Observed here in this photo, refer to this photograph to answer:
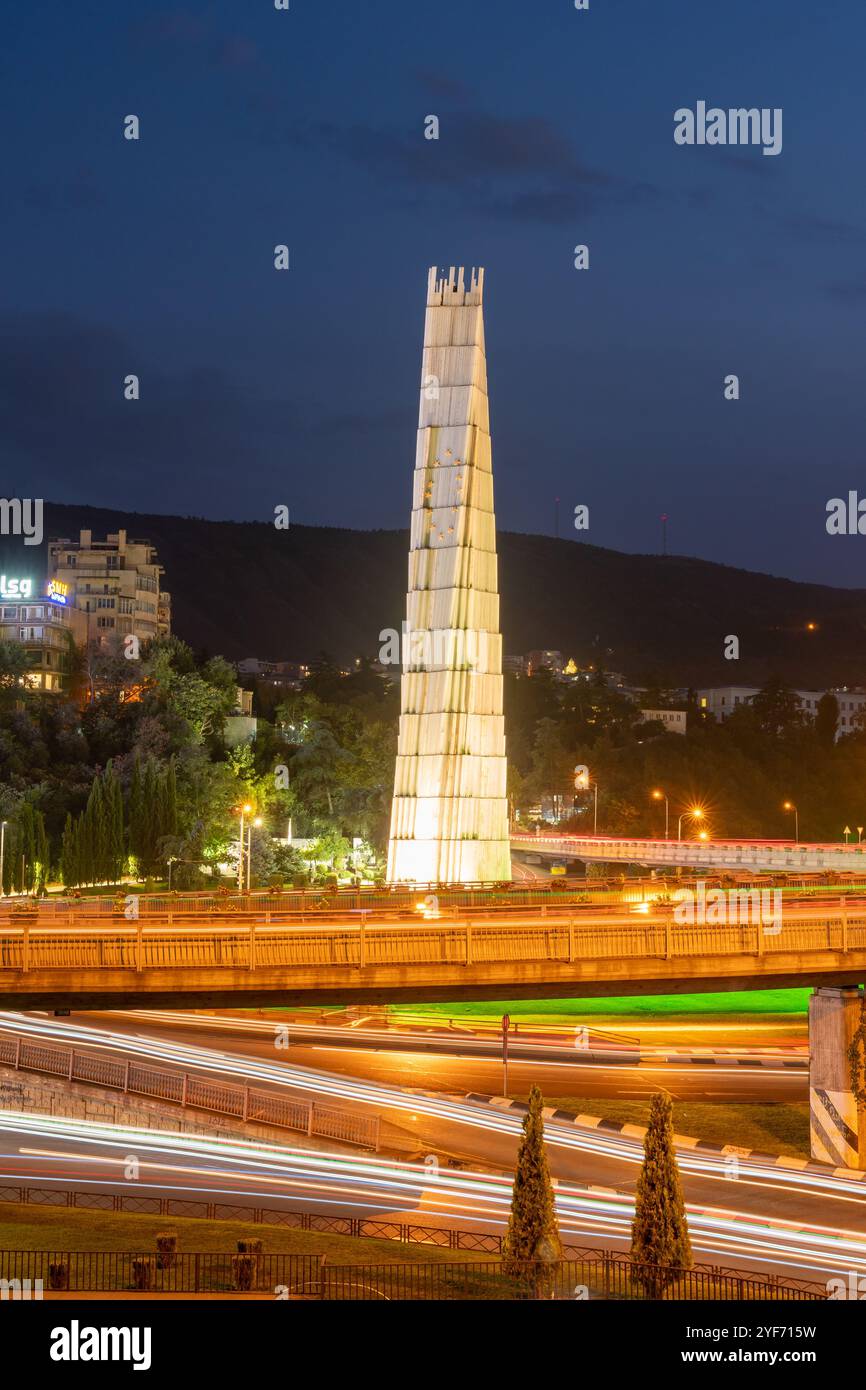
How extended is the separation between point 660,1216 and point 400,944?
27.4 ft

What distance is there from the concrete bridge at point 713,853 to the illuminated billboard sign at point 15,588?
4036 centimetres

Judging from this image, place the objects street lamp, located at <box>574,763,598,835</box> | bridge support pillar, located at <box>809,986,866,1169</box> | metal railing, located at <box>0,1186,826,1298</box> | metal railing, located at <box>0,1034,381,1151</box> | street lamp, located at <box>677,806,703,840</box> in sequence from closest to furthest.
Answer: metal railing, located at <box>0,1186,826,1298</box> → metal railing, located at <box>0,1034,381,1151</box> → bridge support pillar, located at <box>809,986,866,1169</box> → street lamp, located at <box>677,806,703,840</box> → street lamp, located at <box>574,763,598,835</box>

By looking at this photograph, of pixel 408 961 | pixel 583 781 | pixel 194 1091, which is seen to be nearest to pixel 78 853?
pixel 194 1091

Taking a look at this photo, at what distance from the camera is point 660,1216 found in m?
27.9

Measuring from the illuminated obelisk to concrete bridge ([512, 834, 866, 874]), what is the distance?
14285mm

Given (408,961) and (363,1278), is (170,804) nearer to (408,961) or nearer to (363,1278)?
(408,961)

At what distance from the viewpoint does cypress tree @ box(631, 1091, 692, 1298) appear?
27.5m

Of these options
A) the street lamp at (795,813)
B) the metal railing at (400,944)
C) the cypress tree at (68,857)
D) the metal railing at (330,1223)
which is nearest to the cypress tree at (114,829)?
the cypress tree at (68,857)

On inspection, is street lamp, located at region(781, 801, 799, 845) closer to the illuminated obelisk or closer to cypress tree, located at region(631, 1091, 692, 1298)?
the illuminated obelisk

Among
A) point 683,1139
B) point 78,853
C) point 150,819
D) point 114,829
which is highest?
point 150,819

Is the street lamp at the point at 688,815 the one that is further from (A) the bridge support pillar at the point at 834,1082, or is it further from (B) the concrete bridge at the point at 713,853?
(A) the bridge support pillar at the point at 834,1082
